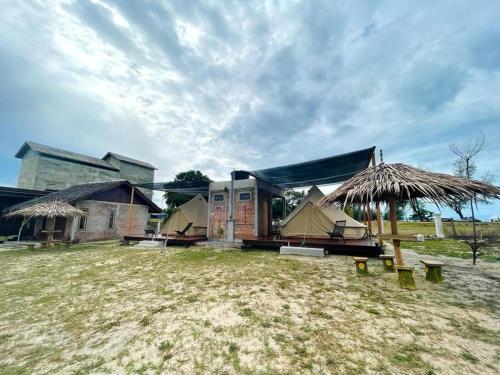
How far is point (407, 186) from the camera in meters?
4.36

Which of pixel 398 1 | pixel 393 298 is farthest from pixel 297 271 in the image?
pixel 398 1

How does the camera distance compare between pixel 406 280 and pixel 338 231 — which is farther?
pixel 338 231

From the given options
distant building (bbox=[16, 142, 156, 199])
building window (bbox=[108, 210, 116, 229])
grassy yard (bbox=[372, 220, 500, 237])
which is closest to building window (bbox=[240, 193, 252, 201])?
building window (bbox=[108, 210, 116, 229])

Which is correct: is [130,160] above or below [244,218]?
above

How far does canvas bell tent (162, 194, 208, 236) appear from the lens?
12891 millimetres

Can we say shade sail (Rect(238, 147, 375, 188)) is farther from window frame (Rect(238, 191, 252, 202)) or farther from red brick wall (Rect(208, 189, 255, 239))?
red brick wall (Rect(208, 189, 255, 239))

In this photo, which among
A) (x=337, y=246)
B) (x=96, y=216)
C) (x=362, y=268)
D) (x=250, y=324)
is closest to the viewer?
(x=250, y=324)

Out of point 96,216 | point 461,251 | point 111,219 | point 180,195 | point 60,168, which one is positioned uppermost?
point 60,168

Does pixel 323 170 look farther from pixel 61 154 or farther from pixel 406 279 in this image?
pixel 61 154

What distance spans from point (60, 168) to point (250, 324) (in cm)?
2792

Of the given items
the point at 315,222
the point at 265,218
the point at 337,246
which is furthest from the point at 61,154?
the point at 337,246

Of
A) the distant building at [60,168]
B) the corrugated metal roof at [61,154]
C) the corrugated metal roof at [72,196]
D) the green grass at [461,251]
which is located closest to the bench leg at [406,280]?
the green grass at [461,251]

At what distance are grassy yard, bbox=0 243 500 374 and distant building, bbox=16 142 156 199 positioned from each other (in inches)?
848

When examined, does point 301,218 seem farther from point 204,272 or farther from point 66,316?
point 66,316
